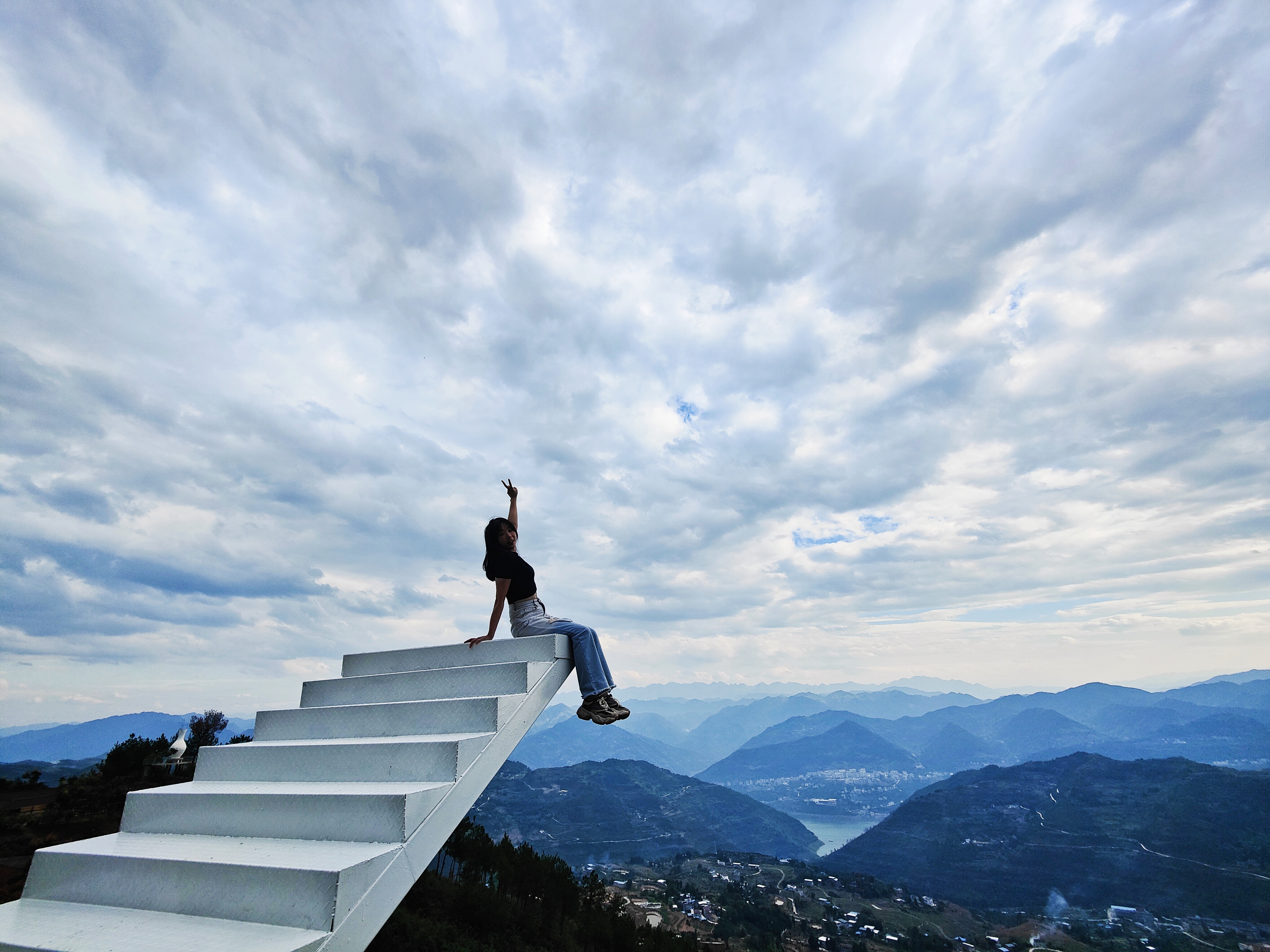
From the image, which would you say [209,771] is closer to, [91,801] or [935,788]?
[91,801]

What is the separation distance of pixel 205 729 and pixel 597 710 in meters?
8.90

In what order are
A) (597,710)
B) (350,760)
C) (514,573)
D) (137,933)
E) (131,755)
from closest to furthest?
(137,933)
(350,760)
(597,710)
(514,573)
(131,755)

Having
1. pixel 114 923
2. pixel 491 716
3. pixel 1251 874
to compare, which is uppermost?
pixel 491 716

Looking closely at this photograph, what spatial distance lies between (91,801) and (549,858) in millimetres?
6362

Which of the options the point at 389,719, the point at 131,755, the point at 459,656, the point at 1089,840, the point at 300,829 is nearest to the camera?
the point at 300,829

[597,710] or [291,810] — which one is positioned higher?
[597,710]

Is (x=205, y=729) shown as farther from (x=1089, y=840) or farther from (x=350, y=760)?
(x=1089, y=840)

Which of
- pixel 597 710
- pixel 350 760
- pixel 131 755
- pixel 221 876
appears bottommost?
pixel 221 876

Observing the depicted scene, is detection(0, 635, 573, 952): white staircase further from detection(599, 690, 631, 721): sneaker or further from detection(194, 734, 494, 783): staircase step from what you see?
detection(599, 690, 631, 721): sneaker

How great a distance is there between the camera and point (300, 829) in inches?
129

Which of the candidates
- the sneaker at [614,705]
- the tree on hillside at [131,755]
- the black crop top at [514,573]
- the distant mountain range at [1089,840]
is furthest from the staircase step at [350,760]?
the distant mountain range at [1089,840]

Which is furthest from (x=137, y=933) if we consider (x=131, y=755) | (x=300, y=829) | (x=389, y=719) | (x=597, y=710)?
(x=131, y=755)

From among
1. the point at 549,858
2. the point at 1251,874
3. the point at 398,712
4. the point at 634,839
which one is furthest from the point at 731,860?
the point at 398,712

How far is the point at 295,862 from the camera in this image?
2.78m
